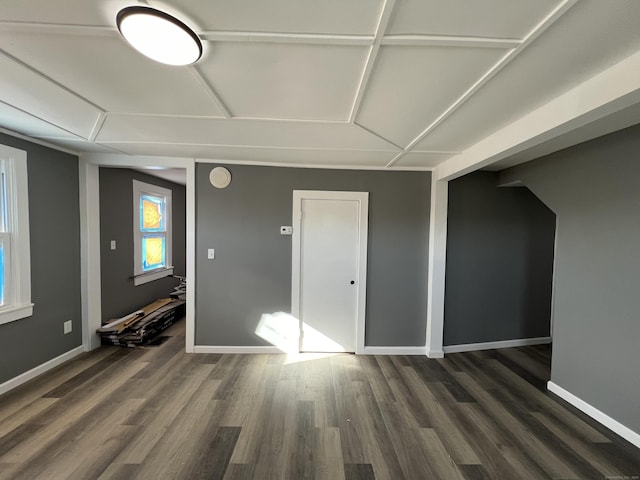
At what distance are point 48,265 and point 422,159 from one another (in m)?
3.89

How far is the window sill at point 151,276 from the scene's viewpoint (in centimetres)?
364

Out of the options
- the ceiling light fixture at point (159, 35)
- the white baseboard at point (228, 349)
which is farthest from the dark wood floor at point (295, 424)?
the ceiling light fixture at point (159, 35)

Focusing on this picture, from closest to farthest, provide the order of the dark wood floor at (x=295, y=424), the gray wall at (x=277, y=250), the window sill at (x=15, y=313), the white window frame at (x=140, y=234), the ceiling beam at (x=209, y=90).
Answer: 1. the ceiling beam at (x=209, y=90)
2. the dark wood floor at (x=295, y=424)
3. the window sill at (x=15, y=313)
4. the gray wall at (x=277, y=250)
5. the white window frame at (x=140, y=234)

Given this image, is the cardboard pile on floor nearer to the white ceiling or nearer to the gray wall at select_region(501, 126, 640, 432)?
the white ceiling

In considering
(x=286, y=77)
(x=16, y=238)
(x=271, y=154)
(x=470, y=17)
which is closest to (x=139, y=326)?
(x=16, y=238)

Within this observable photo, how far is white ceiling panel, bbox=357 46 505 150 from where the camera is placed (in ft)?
3.64

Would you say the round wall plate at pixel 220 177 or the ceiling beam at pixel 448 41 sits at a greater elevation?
the ceiling beam at pixel 448 41

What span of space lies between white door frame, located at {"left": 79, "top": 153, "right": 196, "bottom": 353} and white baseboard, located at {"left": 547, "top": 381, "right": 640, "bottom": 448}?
3.69m

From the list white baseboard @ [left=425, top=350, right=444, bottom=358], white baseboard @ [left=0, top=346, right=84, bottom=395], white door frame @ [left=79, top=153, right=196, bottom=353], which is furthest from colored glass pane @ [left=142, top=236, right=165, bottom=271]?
white baseboard @ [left=425, top=350, right=444, bottom=358]

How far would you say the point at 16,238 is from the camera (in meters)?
2.18

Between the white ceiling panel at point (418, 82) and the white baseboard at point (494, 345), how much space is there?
2.66 m

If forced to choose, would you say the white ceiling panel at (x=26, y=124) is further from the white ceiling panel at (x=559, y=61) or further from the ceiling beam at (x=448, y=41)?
the white ceiling panel at (x=559, y=61)

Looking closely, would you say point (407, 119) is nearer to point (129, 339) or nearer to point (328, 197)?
point (328, 197)

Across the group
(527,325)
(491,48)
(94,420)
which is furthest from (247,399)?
(527,325)
